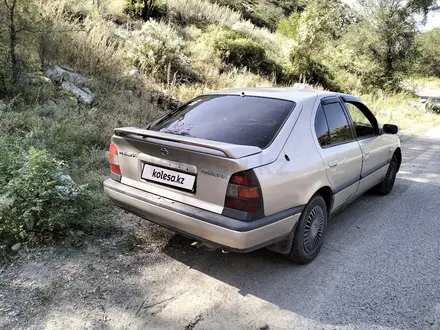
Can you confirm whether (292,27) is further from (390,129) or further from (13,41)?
(13,41)

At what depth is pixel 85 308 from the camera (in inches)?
104

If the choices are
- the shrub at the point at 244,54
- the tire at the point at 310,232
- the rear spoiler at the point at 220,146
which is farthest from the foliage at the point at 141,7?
the tire at the point at 310,232

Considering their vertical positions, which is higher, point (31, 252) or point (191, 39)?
point (191, 39)

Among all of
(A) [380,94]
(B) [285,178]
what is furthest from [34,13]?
(A) [380,94]

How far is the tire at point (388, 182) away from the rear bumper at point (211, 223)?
9.23 feet

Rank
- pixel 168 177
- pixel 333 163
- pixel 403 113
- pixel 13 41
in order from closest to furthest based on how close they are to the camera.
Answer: pixel 168 177
pixel 333 163
pixel 13 41
pixel 403 113

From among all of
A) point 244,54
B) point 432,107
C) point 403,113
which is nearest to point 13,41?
point 244,54

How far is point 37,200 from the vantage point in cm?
324

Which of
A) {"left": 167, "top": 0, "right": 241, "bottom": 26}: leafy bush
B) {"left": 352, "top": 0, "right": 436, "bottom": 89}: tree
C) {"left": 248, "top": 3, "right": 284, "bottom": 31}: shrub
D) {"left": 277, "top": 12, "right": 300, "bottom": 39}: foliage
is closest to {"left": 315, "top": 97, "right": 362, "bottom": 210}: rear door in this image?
{"left": 277, "top": 12, "right": 300, "bottom": 39}: foliage

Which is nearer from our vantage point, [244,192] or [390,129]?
[244,192]

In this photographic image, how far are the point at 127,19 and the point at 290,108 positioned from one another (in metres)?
10.3

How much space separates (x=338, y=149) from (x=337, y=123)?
13.2 inches

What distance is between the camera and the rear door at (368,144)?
4.32 metres

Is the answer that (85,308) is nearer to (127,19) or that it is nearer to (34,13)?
(34,13)
